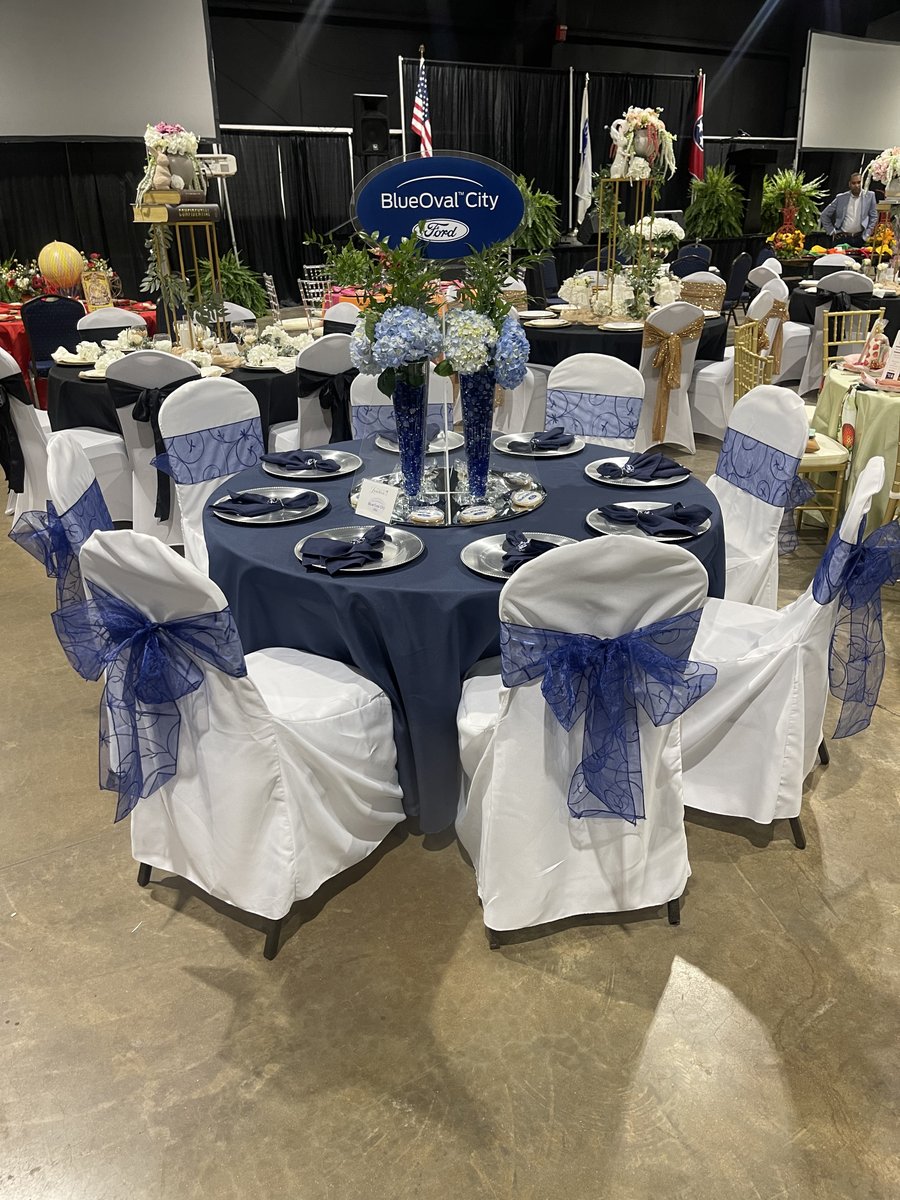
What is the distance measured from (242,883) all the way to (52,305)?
4.99 meters

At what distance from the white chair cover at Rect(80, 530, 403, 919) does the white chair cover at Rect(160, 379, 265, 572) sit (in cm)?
111

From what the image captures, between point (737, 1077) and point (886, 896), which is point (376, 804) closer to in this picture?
point (737, 1077)

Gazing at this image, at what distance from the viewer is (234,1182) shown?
1.55 metres

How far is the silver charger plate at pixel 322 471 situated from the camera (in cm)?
267

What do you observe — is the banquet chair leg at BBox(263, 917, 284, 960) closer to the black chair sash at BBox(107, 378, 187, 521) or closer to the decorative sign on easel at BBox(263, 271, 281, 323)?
the black chair sash at BBox(107, 378, 187, 521)

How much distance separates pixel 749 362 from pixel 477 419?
242 centimetres

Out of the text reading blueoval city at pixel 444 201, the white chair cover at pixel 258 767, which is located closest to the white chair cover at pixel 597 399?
the text reading blueoval city at pixel 444 201

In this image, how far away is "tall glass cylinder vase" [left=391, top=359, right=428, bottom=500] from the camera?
7.33 feet

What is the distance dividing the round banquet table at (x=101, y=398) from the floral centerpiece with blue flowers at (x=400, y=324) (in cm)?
203

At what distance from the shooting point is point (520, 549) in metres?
2.05

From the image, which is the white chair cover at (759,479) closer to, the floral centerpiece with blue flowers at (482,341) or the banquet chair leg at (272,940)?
the floral centerpiece with blue flowers at (482,341)

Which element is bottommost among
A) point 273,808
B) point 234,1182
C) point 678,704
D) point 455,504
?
point 234,1182

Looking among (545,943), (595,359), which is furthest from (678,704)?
(595,359)

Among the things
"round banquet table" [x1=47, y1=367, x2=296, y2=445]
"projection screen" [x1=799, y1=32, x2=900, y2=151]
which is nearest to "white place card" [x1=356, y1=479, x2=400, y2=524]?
"round banquet table" [x1=47, y1=367, x2=296, y2=445]
